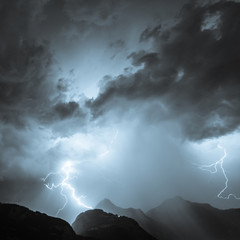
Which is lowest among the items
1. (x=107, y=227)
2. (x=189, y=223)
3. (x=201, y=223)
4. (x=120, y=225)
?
(x=201, y=223)

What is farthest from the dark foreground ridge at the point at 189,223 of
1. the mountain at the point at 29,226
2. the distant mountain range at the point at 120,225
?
the mountain at the point at 29,226

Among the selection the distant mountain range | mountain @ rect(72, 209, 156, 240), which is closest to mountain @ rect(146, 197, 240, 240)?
the distant mountain range

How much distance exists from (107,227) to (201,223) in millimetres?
105606

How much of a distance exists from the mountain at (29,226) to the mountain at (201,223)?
102995mm

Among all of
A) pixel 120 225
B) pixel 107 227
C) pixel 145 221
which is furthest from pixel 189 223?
pixel 107 227

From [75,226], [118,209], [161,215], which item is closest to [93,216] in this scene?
[75,226]

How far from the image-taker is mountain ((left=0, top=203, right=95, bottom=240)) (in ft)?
267

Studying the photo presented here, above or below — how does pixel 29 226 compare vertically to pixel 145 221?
above

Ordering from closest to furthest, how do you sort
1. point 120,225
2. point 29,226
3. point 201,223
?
point 29,226 < point 120,225 < point 201,223

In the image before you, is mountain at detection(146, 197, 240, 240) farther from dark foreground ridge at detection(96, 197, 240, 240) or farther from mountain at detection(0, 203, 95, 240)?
mountain at detection(0, 203, 95, 240)

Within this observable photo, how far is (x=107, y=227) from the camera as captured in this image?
4547 inches

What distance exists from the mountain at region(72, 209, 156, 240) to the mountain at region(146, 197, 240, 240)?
63.8 m

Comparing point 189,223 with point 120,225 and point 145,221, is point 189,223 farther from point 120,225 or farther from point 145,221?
point 120,225

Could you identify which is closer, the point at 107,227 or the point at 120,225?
the point at 107,227
